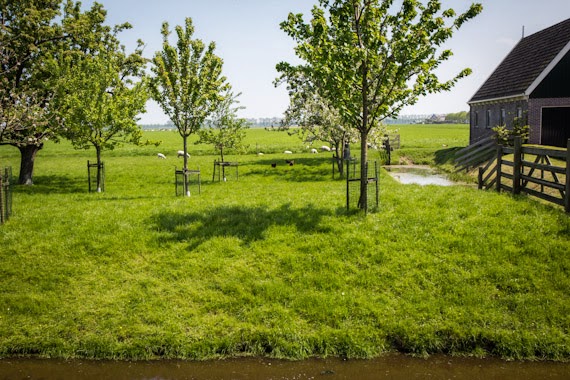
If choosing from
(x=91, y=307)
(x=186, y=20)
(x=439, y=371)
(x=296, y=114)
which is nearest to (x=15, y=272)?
(x=91, y=307)

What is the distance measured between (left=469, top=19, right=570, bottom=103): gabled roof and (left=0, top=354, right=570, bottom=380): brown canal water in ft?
85.9

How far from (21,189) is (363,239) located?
796 inches

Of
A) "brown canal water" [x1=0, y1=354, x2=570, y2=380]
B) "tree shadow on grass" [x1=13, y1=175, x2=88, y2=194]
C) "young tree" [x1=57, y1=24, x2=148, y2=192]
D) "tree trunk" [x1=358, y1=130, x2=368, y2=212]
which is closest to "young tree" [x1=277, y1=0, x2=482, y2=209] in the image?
"tree trunk" [x1=358, y1=130, x2=368, y2=212]

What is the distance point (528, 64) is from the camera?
32.2 m

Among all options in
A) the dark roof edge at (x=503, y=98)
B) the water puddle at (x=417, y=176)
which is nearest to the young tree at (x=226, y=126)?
the water puddle at (x=417, y=176)

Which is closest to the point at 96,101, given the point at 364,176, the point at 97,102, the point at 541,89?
the point at 97,102

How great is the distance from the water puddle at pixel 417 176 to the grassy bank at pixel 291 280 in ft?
30.0

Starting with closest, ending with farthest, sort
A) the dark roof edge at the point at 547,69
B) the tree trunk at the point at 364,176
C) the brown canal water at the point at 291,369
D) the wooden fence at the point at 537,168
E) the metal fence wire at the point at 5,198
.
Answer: the brown canal water at the point at 291,369
the wooden fence at the point at 537,168
the tree trunk at the point at 364,176
the metal fence wire at the point at 5,198
the dark roof edge at the point at 547,69

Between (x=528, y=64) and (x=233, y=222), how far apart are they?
28.9m

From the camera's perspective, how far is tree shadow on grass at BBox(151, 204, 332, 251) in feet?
43.7

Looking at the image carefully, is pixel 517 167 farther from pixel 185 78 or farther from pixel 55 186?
pixel 55 186

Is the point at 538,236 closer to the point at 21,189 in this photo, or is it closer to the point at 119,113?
the point at 119,113

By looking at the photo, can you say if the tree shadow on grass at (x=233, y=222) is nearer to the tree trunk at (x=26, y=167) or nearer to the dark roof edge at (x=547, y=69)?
the tree trunk at (x=26, y=167)

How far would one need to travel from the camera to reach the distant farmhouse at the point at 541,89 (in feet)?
93.2
